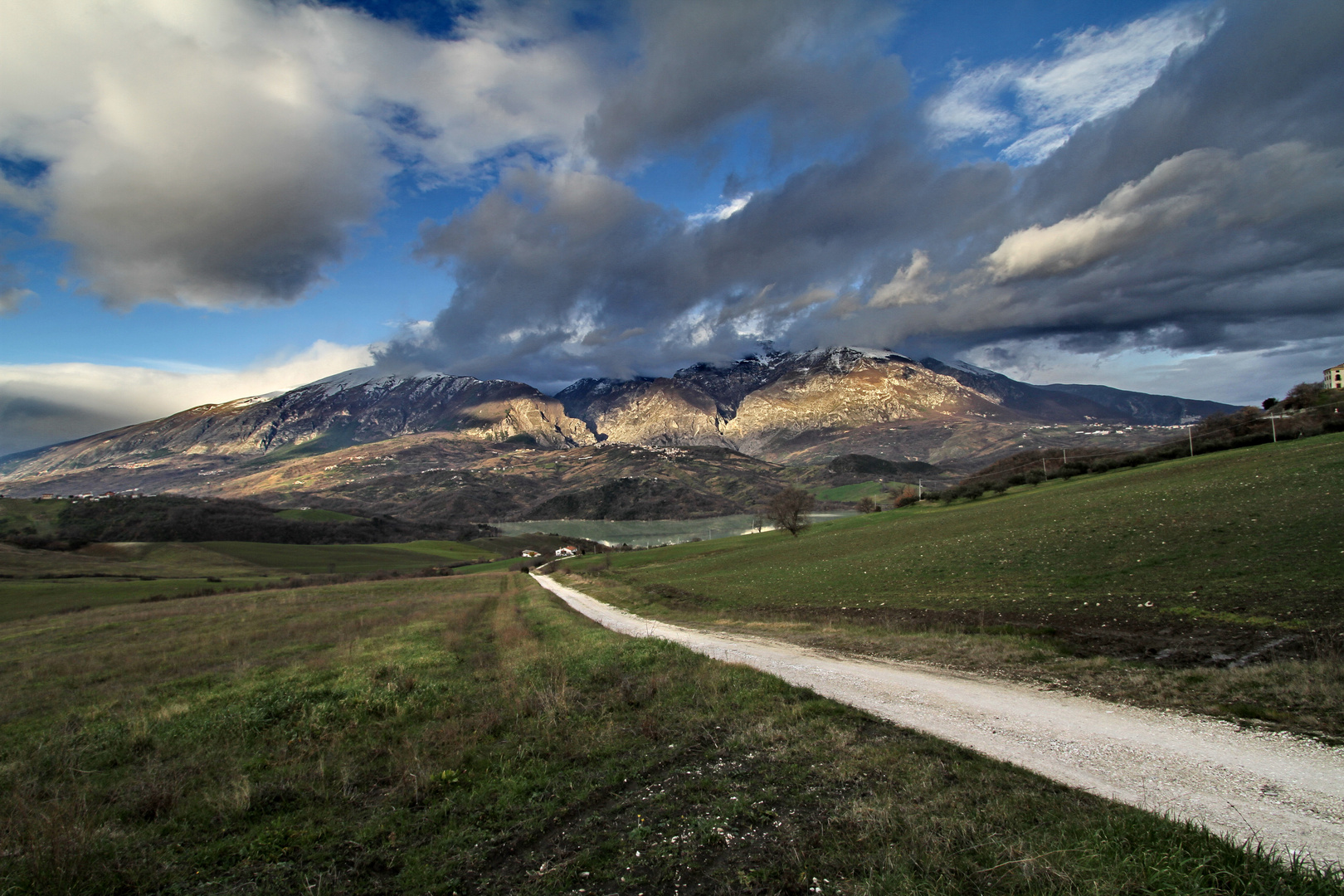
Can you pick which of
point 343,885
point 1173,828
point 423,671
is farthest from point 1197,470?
point 343,885

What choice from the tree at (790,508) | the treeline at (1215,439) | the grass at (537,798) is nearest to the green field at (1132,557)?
the grass at (537,798)

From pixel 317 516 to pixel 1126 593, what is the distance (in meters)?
213

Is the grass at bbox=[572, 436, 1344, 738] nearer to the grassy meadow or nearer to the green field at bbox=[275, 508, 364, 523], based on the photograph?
the grassy meadow

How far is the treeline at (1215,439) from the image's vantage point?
66769mm

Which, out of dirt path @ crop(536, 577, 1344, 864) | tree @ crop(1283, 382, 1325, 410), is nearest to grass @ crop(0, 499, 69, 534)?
dirt path @ crop(536, 577, 1344, 864)

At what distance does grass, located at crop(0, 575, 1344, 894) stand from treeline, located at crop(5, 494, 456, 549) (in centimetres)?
16422

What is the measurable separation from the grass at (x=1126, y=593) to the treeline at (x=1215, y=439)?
23.6 meters

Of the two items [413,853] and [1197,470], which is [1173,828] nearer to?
[413,853]

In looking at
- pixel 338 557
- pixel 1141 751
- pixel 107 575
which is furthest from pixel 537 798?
pixel 338 557

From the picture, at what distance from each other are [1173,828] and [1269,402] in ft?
527

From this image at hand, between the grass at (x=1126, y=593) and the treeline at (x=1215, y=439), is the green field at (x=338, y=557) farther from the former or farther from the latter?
the treeline at (x=1215, y=439)

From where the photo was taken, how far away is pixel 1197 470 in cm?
4812

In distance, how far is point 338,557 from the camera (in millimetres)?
115500

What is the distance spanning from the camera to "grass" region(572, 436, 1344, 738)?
14.1 meters
